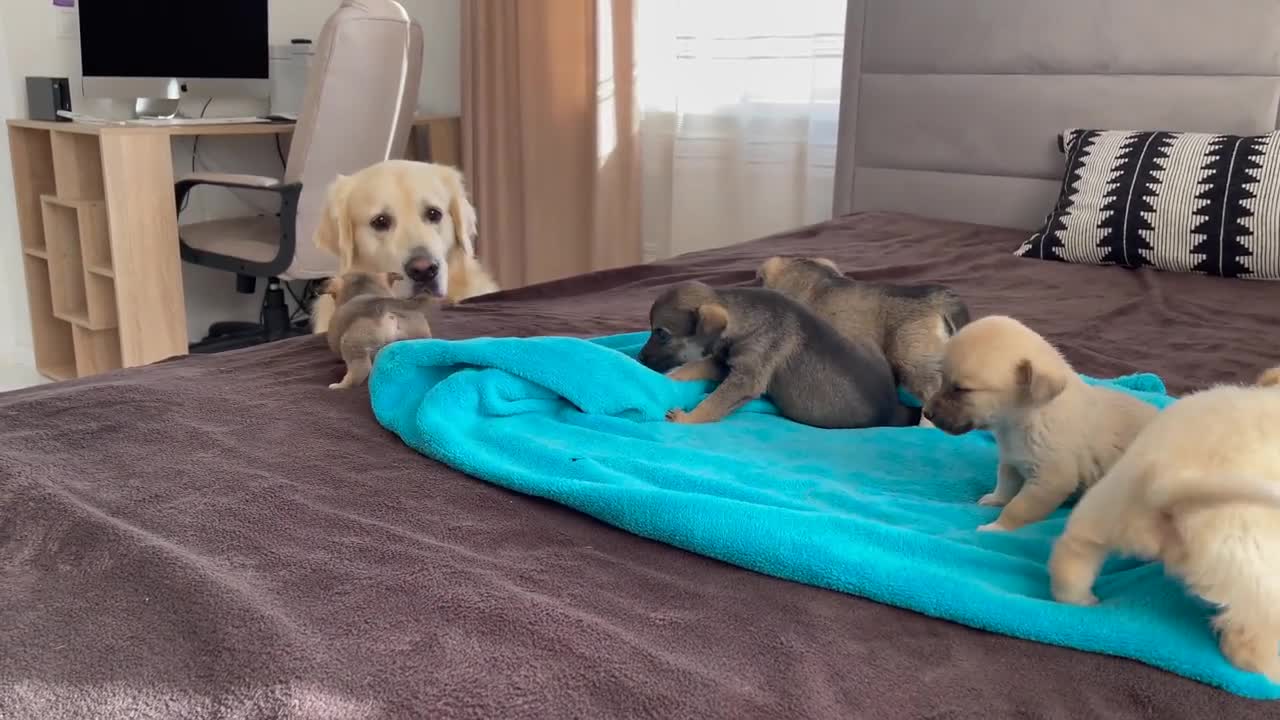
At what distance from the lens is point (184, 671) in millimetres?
724

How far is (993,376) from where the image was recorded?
1061 millimetres

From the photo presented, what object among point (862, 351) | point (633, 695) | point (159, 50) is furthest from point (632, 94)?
point (633, 695)

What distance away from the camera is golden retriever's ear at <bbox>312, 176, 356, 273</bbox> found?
2248mm

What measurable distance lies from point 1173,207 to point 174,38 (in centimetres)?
360

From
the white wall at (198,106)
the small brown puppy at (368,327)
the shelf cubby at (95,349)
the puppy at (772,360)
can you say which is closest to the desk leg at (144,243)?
the shelf cubby at (95,349)

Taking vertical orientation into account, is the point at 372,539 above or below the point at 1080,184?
below

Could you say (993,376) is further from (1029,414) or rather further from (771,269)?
(771,269)

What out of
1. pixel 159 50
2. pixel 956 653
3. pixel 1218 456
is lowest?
pixel 956 653

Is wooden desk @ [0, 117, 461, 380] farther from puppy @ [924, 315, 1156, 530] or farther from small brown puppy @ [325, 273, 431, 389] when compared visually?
puppy @ [924, 315, 1156, 530]

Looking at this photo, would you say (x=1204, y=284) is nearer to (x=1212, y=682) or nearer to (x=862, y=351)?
(x=862, y=351)

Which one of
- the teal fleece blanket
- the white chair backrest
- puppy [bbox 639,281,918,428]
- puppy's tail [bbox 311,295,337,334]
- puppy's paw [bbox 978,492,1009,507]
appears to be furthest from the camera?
the white chair backrest

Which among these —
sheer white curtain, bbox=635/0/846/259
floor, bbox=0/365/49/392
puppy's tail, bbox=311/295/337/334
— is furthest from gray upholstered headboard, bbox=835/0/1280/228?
floor, bbox=0/365/49/392

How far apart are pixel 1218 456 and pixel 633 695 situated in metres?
0.47

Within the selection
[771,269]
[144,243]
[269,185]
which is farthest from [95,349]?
[771,269]
